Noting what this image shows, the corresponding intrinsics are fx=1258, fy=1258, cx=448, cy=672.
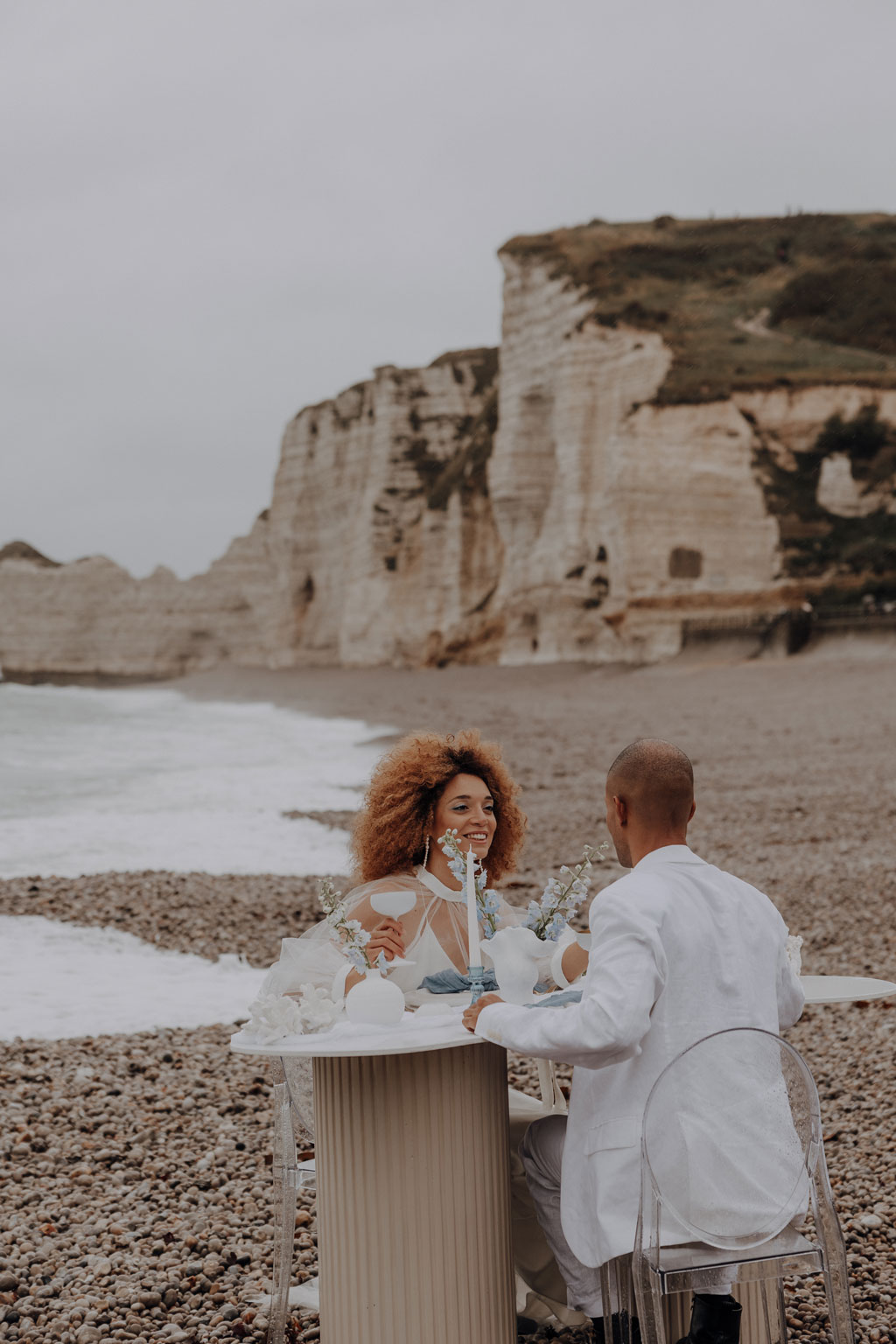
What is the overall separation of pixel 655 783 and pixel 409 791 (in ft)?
3.11

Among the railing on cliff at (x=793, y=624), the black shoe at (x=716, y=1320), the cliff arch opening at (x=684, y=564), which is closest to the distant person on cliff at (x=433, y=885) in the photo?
the black shoe at (x=716, y=1320)

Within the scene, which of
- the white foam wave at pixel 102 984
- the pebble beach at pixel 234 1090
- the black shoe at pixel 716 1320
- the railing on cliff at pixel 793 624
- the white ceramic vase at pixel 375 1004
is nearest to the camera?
the black shoe at pixel 716 1320

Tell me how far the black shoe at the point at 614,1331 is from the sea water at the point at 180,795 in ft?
25.4

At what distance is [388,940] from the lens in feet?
9.38

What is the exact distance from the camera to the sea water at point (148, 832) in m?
6.38

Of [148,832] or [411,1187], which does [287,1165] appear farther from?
[148,832]

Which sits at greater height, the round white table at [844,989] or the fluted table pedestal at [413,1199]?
the round white table at [844,989]

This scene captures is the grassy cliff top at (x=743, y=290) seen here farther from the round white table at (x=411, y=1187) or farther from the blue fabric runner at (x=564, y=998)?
the round white table at (x=411, y=1187)

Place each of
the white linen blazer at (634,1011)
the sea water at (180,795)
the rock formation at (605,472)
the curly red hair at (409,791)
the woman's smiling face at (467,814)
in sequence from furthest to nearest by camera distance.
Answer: the rock formation at (605,472), the sea water at (180,795), the curly red hair at (409,791), the woman's smiling face at (467,814), the white linen blazer at (634,1011)

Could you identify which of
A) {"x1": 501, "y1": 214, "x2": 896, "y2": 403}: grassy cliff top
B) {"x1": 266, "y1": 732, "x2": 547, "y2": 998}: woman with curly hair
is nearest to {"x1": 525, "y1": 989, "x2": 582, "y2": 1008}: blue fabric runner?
{"x1": 266, "y1": 732, "x2": 547, "y2": 998}: woman with curly hair

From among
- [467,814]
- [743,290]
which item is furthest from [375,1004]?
[743,290]

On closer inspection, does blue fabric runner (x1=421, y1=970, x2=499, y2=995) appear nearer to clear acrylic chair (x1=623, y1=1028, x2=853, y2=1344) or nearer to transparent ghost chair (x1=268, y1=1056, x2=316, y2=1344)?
transparent ghost chair (x1=268, y1=1056, x2=316, y2=1344)

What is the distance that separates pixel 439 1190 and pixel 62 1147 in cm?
259

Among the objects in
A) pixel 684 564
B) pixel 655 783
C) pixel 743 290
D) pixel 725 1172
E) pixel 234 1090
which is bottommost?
pixel 234 1090
